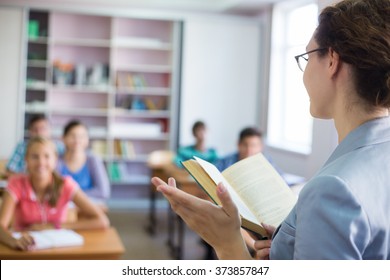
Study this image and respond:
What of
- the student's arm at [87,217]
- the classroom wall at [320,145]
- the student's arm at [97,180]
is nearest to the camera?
the classroom wall at [320,145]

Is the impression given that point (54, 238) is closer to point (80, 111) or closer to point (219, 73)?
point (80, 111)

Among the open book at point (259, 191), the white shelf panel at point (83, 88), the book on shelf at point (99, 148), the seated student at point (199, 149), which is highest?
the white shelf panel at point (83, 88)

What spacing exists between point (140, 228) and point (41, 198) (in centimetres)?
291

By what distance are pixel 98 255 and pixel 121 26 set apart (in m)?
5.00

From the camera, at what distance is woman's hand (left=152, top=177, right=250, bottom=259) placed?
93 centimetres

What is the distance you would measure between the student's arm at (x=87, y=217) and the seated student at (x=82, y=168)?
100 cm

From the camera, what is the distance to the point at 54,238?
2.38 m

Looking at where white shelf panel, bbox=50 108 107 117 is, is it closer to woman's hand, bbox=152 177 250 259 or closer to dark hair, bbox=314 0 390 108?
woman's hand, bbox=152 177 250 259

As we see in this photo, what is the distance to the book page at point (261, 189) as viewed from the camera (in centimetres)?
114

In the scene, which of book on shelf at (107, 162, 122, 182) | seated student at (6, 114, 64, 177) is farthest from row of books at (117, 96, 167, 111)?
seated student at (6, 114, 64, 177)

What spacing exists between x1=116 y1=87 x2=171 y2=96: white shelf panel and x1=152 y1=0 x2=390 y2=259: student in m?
5.78

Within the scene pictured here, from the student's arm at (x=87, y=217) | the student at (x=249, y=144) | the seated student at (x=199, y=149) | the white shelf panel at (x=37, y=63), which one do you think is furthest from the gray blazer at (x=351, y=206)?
the white shelf panel at (x=37, y=63)

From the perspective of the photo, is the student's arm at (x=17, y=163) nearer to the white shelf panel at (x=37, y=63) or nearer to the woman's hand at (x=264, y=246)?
the white shelf panel at (x=37, y=63)

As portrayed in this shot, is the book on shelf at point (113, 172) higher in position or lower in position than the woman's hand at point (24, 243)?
lower
